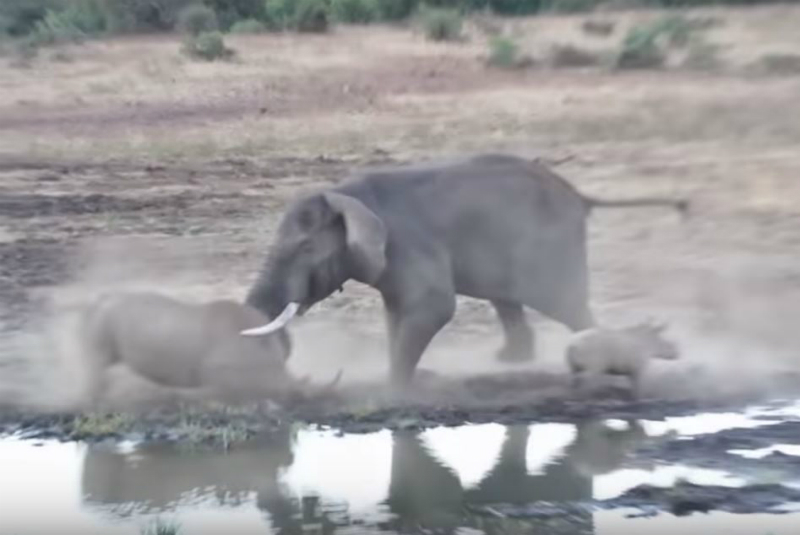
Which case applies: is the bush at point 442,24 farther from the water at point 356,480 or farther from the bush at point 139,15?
the water at point 356,480

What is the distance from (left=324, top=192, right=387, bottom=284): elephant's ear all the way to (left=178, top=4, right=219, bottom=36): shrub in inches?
540

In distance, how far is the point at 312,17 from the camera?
79.2 ft

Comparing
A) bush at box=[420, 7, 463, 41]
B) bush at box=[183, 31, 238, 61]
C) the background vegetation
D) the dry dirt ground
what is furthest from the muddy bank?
the background vegetation

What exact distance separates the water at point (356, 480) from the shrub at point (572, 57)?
12.5m

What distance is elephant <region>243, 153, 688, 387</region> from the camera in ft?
36.1

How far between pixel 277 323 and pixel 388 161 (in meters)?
8.50

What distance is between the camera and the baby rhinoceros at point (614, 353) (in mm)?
11023

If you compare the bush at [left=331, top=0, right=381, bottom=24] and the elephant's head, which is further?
the bush at [left=331, top=0, right=381, bottom=24]

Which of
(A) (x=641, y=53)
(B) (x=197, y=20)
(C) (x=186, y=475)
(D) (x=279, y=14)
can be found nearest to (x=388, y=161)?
(A) (x=641, y=53)

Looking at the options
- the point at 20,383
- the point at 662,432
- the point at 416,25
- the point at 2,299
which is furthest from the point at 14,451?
the point at 416,25

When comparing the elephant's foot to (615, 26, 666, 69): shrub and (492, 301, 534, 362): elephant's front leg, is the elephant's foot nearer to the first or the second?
(492, 301, 534, 362): elephant's front leg

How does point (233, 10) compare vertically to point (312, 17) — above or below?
above

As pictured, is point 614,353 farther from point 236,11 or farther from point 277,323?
point 236,11

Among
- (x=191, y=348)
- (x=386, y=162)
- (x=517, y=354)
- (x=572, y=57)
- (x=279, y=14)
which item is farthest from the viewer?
(x=279, y=14)
